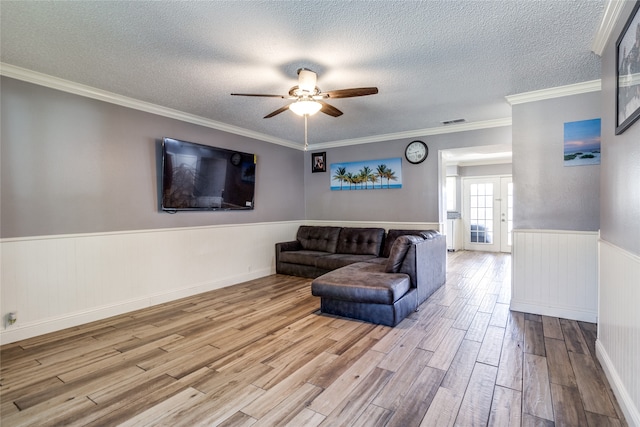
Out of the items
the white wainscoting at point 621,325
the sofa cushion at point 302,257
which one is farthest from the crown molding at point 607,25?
the sofa cushion at point 302,257

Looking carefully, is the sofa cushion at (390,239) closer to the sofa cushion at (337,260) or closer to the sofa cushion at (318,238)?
the sofa cushion at (337,260)

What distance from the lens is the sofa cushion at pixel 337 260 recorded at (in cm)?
479

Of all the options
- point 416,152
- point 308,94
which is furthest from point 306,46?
point 416,152

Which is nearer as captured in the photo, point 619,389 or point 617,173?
point 619,389

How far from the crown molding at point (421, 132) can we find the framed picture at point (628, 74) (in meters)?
2.59

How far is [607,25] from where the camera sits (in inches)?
83.4

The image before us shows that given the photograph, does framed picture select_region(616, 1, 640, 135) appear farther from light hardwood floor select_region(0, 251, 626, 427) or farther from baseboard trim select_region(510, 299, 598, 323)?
baseboard trim select_region(510, 299, 598, 323)

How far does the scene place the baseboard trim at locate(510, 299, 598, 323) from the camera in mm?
3158

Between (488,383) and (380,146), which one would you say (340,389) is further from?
(380,146)

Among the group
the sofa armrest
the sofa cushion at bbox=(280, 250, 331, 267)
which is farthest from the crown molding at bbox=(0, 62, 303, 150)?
the sofa armrest

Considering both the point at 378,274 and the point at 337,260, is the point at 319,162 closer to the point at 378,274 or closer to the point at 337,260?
the point at 337,260

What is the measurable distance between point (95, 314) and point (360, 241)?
12.4 ft

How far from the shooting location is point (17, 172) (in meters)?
2.84

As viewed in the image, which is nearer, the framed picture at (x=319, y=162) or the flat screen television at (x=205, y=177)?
the flat screen television at (x=205, y=177)
